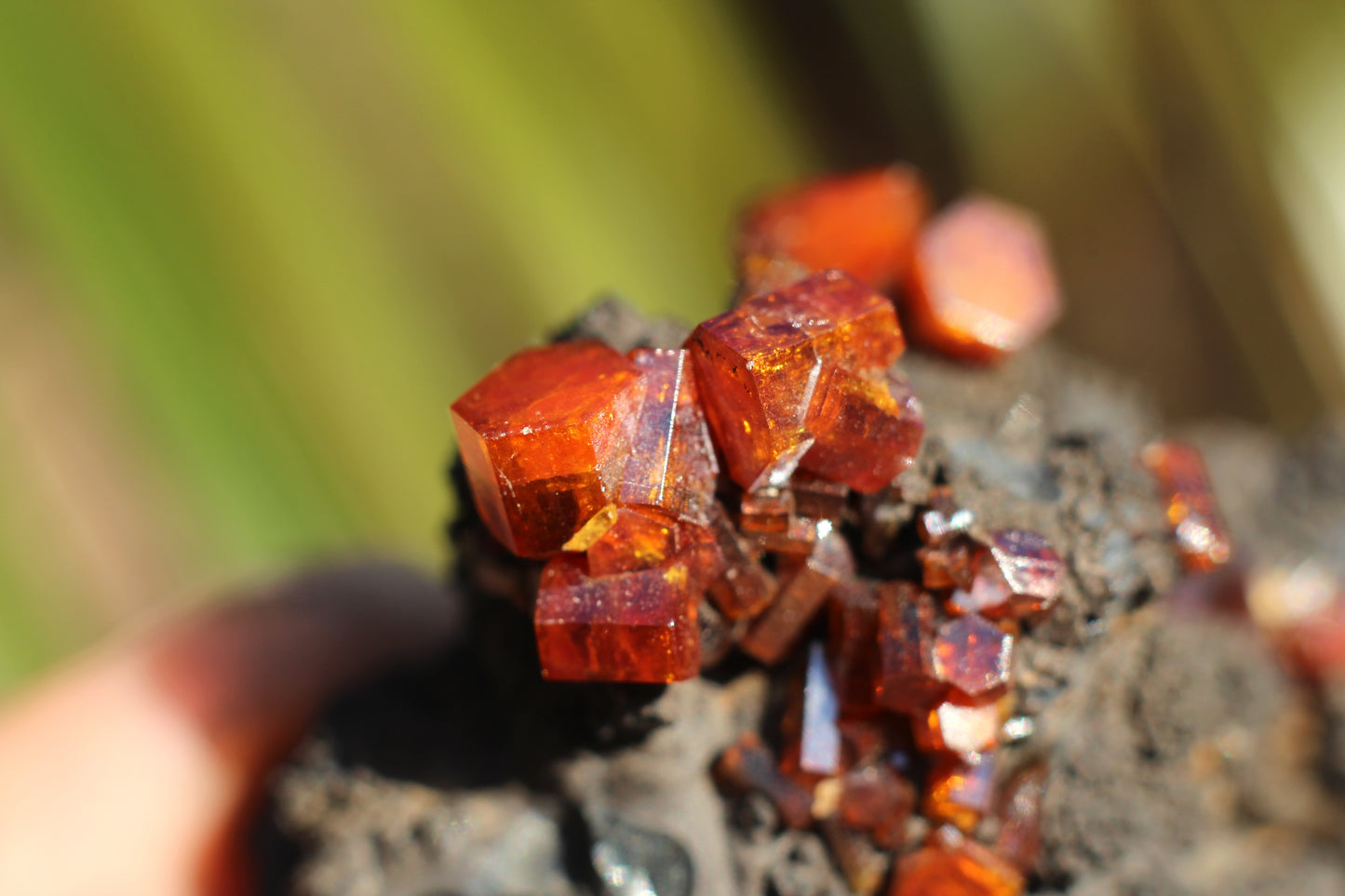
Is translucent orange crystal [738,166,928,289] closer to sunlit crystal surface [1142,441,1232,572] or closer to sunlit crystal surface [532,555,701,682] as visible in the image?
sunlit crystal surface [1142,441,1232,572]

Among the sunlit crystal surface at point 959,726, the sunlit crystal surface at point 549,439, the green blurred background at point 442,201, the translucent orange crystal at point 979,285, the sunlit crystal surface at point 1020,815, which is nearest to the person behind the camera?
the sunlit crystal surface at point 549,439

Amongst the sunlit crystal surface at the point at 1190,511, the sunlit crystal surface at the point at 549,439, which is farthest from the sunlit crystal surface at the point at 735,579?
the sunlit crystal surface at the point at 1190,511

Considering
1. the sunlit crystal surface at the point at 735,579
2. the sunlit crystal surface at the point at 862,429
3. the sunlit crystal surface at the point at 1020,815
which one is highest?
the sunlit crystal surface at the point at 862,429

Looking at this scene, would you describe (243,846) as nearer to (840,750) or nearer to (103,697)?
(103,697)

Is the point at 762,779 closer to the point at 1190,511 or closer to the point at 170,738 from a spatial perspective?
the point at 1190,511

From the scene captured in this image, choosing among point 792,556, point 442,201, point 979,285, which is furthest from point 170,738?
point 442,201

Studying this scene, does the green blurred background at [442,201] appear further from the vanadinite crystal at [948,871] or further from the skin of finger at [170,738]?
the vanadinite crystal at [948,871]

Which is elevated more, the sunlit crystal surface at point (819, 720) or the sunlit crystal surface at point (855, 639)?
the sunlit crystal surface at point (855, 639)
